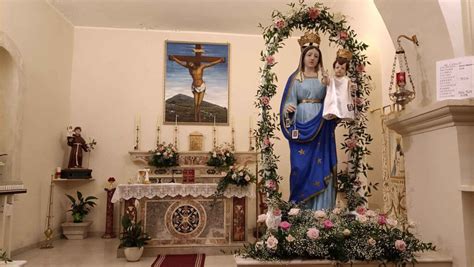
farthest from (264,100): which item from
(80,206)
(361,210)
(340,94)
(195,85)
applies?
(80,206)

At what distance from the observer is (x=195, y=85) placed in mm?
8461

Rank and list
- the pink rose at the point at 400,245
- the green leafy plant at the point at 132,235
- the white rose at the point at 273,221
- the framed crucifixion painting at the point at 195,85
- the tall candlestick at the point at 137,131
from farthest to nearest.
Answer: the framed crucifixion painting at the point at 195,85 → the tall candlestick at the point at 137,131 → the green leafy plant at the point at 132,235 → the white rose at the point at 273,221 → the pink rose at the point at 400,245

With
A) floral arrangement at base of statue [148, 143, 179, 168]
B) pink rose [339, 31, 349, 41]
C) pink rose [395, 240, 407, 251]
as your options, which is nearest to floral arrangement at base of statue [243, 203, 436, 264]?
pink rose [395, 240, 407, 251]

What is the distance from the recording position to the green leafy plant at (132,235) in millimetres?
5457

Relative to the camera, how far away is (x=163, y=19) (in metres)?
8.02

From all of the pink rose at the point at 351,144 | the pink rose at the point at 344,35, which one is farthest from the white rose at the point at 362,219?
the pink rose at the point at 344,35

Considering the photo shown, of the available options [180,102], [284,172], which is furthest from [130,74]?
[284,172]

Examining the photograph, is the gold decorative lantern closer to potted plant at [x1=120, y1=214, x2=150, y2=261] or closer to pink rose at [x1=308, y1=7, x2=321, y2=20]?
pink rose at [x1=308, y1=7, x2=321, y2=20]

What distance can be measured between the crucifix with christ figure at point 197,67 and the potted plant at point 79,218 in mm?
2914

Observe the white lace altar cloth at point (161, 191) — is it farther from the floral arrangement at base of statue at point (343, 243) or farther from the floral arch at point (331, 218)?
the floral arrangement at base of statue at point (343, 243)

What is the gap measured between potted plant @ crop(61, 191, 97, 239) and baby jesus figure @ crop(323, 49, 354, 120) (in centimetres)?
603

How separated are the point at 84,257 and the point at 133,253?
0.96m

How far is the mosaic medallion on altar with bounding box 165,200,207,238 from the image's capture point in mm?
5887

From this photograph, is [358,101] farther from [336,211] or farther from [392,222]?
[392,222]
